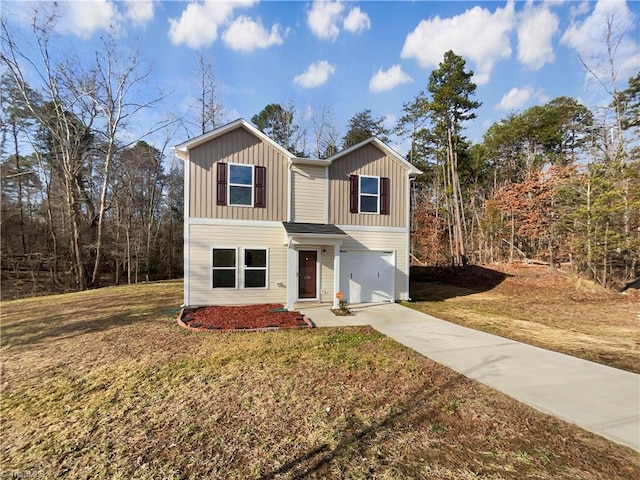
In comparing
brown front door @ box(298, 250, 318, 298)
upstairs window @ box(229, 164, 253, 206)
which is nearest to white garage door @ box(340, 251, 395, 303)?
brown front door @ box(298, 250, 318, 298)

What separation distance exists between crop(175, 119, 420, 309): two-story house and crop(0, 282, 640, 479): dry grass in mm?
4033

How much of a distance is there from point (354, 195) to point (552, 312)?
783cm

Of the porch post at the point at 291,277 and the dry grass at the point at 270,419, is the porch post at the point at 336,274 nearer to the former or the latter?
the porch post at the point at 291,277

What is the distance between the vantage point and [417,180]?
2697 cm

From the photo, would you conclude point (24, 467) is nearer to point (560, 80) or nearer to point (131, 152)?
point (560, 80)

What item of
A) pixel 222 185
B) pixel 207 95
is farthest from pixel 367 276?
pixel 207 95

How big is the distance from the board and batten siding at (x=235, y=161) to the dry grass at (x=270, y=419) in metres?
5.02

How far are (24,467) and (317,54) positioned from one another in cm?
1710

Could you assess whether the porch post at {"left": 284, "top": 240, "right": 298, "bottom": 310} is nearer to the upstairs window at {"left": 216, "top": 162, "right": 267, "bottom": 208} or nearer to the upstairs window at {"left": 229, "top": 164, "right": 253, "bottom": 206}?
the upstairs window at {"left": 216, "top": 162, "right": 267, "bottom": 208}

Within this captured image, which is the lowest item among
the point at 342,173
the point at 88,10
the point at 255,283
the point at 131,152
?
the point at 255,283

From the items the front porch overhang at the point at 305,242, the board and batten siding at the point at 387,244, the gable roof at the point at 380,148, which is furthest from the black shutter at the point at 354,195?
the front porch overhang at the point at 305,242

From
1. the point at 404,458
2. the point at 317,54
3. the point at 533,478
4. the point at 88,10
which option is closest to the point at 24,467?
the point at 404,458

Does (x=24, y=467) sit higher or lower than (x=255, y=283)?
lower

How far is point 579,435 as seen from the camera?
3.13 m
